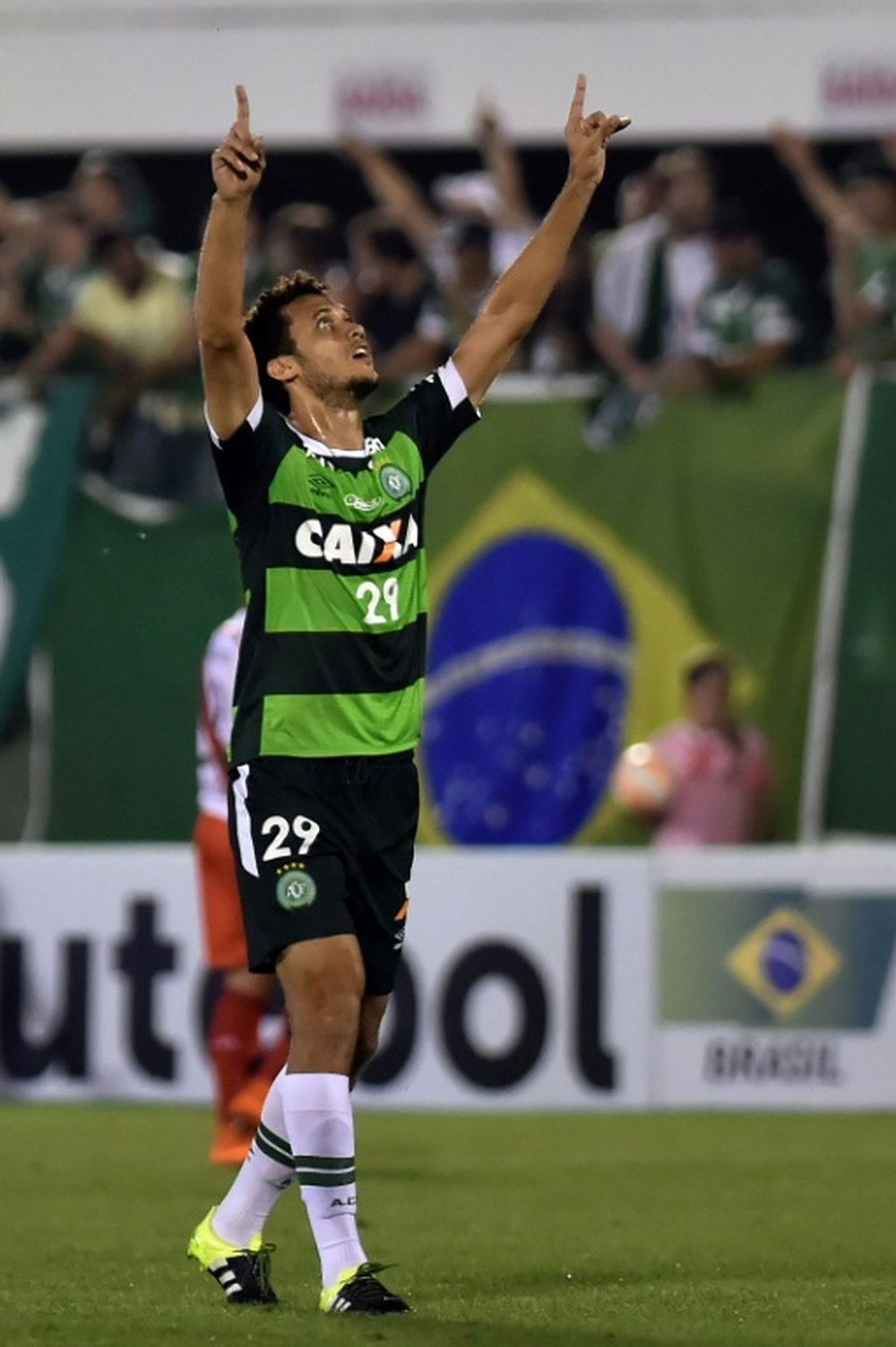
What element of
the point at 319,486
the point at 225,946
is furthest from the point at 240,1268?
the point at 225,946

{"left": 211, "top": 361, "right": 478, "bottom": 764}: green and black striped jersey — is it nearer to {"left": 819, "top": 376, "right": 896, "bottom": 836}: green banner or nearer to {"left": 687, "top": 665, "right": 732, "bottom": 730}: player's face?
{"left": 687, "top": 665, "right": 732, "bottom": 730}: player's face

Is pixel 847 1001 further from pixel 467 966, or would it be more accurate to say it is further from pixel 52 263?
pixel 52 263

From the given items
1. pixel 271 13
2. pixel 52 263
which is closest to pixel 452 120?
pixel 271 13

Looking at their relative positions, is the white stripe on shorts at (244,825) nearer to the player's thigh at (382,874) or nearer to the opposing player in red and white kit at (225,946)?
the player's thigh at (382,874)

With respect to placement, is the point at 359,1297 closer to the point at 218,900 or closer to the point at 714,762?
the point at 218,900

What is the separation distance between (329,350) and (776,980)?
23.7ft

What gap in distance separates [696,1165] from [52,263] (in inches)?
278

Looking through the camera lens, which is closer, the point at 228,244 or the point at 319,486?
the point at 228,244

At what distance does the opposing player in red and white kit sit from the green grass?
28cm

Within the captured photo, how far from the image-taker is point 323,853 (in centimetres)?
604

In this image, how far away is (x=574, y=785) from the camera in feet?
44.4

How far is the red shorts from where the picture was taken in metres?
10.5

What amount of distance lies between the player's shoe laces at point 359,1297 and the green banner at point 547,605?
7686mm

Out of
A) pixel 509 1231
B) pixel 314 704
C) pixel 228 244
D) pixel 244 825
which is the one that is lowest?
pixel 509 1231
